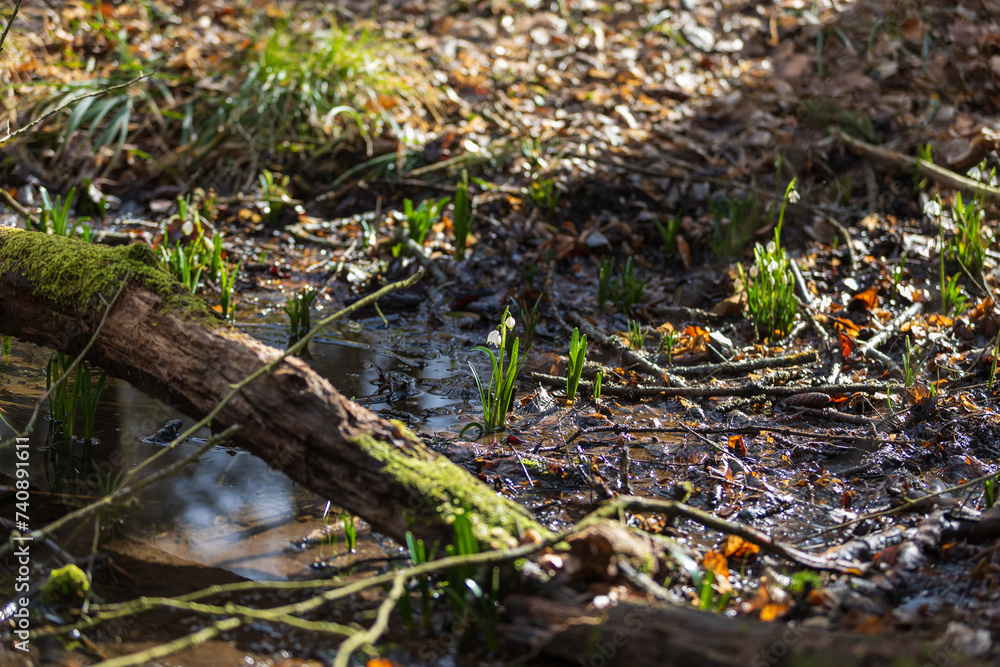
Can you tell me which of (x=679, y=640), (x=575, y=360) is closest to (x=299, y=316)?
(x=575, y=360)

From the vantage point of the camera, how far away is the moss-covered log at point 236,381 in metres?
1.90

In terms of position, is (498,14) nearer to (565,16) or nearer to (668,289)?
(565,16)

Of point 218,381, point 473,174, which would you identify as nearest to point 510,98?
point 473,174

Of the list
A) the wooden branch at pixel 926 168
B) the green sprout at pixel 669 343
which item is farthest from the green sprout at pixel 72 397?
the wooden branch at pixel 926 168

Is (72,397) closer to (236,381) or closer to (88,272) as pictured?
(88,272)

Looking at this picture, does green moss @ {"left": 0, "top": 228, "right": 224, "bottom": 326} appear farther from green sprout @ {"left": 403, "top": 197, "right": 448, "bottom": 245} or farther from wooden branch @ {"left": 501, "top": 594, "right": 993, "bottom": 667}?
green sprout @ {"left": 403, "top": 197, "right": 448, "bottom": 245}

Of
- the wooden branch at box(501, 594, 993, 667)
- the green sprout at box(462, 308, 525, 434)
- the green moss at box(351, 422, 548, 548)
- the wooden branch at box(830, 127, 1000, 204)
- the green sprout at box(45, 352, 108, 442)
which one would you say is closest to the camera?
the wooden branch at box(501, 594, 993, 667)

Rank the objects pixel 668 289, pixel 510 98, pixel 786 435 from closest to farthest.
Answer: pixel 786 435 < pixel 668 289 < pixel 510 98

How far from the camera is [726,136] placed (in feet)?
18.2

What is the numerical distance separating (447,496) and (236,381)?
27.6 inches

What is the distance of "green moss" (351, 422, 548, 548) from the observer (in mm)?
1832

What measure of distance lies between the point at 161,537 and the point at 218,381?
58cm

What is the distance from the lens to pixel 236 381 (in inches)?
80.0

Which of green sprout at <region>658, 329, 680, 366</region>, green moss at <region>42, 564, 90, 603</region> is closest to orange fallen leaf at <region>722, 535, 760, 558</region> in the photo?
green sprout at <region>658, 329, 680, 366</region>
